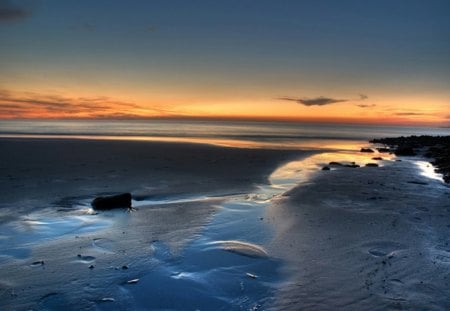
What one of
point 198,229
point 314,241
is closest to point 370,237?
point 314,241

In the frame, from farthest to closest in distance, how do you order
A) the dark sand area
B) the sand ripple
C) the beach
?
the dark sand area < the sand ripple < the beach

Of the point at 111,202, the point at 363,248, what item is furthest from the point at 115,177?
the point at 363,248

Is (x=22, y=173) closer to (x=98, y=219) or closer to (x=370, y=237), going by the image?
(x=98, y=219)

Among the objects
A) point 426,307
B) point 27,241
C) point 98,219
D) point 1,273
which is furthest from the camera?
point 98,219

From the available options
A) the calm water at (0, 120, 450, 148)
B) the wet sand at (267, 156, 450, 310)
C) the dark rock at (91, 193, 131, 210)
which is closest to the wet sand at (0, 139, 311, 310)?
the dark rock at (91, 193, 131, 210)

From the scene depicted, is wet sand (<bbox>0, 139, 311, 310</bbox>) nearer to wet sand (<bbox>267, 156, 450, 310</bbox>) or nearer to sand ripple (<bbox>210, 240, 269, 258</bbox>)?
sand ripple (<bbox>210, 240, 269, 258</bbox>)

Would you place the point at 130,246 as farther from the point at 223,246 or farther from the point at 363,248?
the point at 363,248
